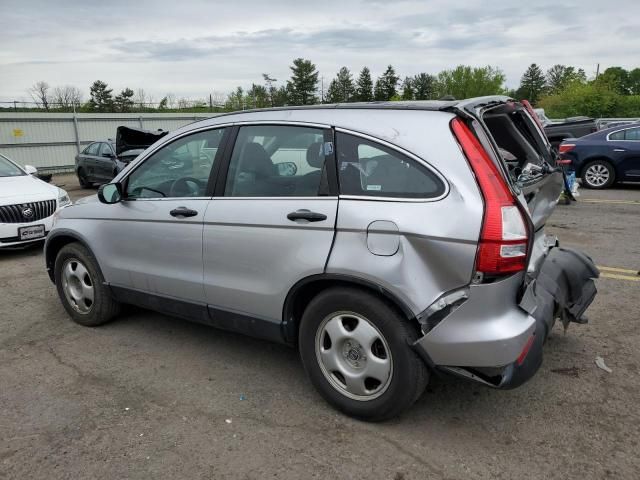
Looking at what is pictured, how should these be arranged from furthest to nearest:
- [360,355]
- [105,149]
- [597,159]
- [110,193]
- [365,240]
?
1. [105,149]
2. [597,159]
3. [110,193]
4. [360,355]
5. [365,240]

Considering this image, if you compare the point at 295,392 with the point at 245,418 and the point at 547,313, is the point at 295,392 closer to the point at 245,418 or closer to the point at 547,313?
the point at 245,418

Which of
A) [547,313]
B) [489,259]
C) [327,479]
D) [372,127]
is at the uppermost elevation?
[372,127]

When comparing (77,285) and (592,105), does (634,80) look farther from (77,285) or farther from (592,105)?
(77,285)

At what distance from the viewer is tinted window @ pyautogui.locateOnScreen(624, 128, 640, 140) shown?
39.8ft

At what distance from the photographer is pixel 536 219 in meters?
3.19

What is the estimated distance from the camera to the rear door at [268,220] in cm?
295

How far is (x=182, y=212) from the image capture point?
11.6ft

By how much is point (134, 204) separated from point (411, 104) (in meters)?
2.19

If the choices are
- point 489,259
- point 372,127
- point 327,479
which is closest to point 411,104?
point 372,127

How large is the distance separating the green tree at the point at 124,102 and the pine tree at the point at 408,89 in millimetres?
43666

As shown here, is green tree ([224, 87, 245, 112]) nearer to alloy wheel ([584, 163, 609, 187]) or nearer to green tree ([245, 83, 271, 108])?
green tree ([245, 83, 271, 108])

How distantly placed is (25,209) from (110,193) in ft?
12.6

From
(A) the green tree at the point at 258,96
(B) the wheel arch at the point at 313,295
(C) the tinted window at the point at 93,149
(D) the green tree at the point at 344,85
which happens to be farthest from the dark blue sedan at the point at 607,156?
(D) the green tree at the point at 344,85

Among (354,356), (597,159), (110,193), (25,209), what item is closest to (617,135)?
(597,159)
